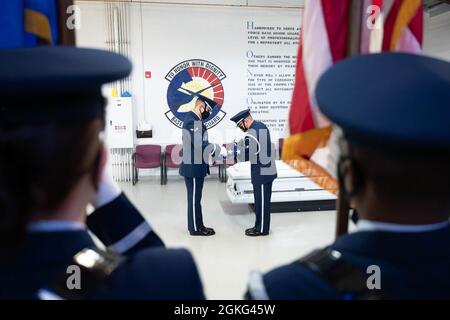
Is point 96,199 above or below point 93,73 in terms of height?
below

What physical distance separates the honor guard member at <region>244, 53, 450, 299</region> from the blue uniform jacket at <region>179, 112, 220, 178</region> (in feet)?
11.8

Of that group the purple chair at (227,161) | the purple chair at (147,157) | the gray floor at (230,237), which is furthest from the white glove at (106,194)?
the purple chair at (147,157)

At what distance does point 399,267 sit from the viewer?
2.30 feet

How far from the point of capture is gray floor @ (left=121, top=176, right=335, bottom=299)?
10.7 feet

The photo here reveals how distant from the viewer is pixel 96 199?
998 mm

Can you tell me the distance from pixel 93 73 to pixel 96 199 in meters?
0.42

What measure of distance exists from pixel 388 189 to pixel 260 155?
145 inches

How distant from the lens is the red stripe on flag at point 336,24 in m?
1.25

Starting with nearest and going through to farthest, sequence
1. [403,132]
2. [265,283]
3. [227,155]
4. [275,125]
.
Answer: [403,132]
[265,283]
[227,155]
[275,125]

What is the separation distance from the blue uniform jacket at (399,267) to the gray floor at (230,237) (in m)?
2.26

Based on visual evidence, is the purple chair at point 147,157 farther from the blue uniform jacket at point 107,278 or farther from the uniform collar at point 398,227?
the uniform collar at point 398,227

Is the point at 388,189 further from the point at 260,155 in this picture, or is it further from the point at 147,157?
the point at 147,157

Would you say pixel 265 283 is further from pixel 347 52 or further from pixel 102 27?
pixel 102 27
